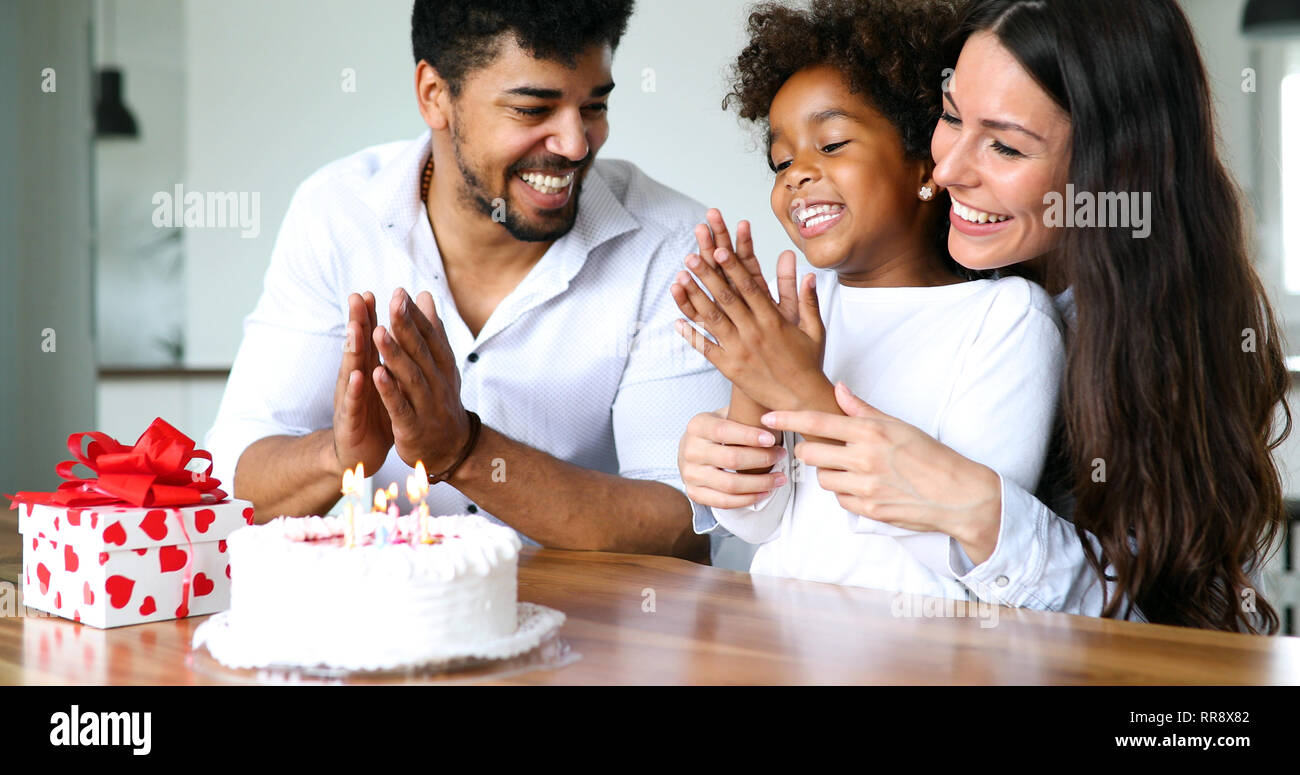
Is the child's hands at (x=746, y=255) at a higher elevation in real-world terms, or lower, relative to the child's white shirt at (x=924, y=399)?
higher

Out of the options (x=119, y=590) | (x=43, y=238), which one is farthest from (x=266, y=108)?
(x=119, y=590)

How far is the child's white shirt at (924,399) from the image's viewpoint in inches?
49.8

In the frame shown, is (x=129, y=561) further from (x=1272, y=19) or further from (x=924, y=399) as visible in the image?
(x=1272, y=19)

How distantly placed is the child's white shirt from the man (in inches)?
13.5

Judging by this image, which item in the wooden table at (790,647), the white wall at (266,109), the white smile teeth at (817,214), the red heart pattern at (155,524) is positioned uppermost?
the white wall at (266,109)

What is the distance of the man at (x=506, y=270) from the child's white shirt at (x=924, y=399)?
1.12ft

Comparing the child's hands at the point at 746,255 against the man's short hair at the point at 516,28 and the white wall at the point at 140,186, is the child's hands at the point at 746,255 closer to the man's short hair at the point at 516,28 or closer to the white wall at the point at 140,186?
the man's short hair at the point at 516,28

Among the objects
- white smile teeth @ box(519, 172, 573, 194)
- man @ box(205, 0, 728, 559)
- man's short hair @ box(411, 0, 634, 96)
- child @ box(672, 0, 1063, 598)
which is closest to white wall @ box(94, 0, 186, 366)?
man @ box(205, 0, 728, 559)

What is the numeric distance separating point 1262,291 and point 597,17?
3.44 feet

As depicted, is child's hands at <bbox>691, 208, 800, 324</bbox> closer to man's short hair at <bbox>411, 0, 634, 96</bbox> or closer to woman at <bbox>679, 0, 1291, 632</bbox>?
woman at <bbox>679, 0, 1291, 632</bbox>

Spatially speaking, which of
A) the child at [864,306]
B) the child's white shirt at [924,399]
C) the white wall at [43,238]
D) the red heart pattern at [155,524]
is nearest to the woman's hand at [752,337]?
the child at [864,306]

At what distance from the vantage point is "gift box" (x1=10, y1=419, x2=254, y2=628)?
1.04 metres

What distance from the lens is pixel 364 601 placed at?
0.88m
